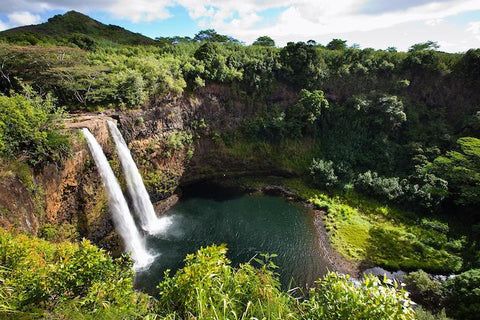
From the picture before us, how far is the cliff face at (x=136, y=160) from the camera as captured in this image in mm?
11742

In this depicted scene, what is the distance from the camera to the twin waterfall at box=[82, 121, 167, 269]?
15.9m

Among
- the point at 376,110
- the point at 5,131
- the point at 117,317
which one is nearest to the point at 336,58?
the point at 376,110

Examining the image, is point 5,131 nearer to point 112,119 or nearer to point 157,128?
point 112,119

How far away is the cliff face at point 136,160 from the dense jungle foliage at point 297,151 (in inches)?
26.1

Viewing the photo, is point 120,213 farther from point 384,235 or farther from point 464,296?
point 464,296

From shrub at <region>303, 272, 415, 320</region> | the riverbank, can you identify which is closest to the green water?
the riverbank

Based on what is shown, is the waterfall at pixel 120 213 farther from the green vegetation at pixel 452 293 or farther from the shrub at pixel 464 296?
the shrub at pixel 464 296

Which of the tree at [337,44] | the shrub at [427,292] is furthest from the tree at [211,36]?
the shrub at [427,292]

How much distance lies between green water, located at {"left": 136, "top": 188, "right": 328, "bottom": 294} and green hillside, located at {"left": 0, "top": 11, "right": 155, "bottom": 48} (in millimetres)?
19287

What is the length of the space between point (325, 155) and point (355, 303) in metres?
27.0

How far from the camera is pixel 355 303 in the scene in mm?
3980

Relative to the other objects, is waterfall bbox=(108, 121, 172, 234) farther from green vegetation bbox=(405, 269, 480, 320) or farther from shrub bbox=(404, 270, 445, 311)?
green vegetation bbox=(405, 269, 480, 320)

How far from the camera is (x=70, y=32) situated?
30766mm

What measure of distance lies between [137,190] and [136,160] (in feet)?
9.90
